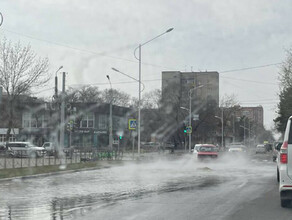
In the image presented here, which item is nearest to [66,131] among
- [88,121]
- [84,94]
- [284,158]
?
[88,121]

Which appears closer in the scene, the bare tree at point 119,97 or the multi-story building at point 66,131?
the multi-story building at point 66,131

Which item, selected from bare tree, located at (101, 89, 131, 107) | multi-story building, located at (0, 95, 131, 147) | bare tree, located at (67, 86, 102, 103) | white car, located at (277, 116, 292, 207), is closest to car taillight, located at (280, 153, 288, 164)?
white car, located at (277, 116, 292, 207)

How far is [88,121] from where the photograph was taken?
256ft

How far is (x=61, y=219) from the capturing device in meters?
8.89

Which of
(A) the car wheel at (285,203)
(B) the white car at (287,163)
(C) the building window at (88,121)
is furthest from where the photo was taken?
(C) the building window at (88,121)

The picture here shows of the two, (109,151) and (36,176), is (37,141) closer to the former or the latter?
(109,151)

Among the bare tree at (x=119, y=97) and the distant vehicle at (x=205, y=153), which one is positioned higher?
the bare tree at (x=119, y=97)

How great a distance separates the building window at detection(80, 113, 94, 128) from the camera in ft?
256

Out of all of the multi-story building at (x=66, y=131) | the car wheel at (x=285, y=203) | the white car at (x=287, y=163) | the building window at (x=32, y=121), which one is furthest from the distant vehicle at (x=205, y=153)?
the building window at (x=32, y=121)

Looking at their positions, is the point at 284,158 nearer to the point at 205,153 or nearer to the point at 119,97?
the point at 205,153

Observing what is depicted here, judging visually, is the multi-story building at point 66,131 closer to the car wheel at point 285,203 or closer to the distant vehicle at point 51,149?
the distant vehicle at point 51,149

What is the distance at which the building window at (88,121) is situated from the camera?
7800 cm

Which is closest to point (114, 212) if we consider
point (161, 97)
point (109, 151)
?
point (109, 151)

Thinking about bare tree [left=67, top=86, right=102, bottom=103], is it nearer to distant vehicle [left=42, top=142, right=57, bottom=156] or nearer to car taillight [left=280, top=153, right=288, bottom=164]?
distant vehicle [left=42, top=142, right=57, bottom=156]
